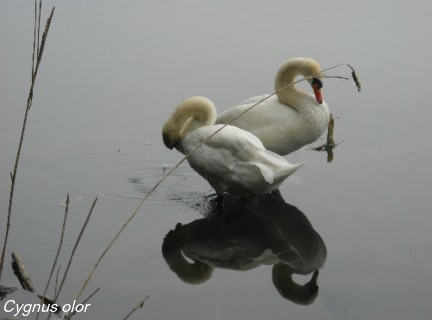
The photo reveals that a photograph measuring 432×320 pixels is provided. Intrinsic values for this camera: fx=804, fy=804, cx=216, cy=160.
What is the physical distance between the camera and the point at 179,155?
19.1 feet

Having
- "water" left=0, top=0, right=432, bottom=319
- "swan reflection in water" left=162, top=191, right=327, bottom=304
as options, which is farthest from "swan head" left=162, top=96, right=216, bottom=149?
"swan reflection in water" left=162, top=191, right=327, bottom=304

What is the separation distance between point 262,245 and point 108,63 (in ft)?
15.1

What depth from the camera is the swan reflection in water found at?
12.6ft

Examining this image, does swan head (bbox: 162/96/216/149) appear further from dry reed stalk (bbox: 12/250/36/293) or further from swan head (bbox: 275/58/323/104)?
dry reed stalk (bbox: 12/250/36/293)

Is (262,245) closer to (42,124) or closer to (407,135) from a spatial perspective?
(407,135)

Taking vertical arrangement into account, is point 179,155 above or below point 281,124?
below

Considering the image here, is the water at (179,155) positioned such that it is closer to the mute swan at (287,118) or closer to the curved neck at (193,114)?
the mute swan at (287,118)

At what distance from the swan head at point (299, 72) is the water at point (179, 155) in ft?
1.67

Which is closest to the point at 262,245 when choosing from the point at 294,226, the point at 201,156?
the point at 294,226

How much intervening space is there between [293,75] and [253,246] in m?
1.98

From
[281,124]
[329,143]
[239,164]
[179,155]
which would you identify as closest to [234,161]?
[239,164]

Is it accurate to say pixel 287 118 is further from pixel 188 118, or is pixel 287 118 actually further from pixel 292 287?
pixel 292 287

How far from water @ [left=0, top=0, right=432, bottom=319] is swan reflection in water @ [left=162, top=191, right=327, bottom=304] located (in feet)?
0.18

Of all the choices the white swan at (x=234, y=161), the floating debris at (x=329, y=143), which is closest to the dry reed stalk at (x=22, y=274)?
the white swan at (x=234, y=161)
